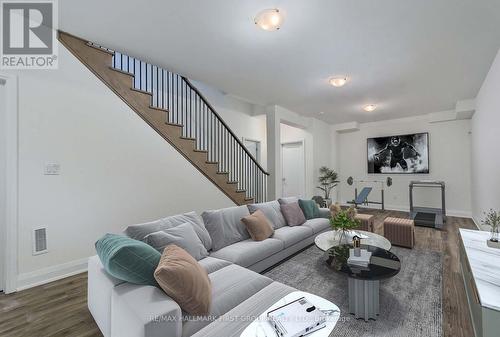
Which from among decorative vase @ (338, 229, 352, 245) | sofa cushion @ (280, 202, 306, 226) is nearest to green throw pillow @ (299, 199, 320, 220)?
sofa cushion @ (280, 202, 306, 226)

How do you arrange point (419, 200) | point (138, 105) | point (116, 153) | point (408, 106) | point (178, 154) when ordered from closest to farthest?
point (116, 153), point (138, 105), point (178, 154), point (408, 106), point (419, 200)

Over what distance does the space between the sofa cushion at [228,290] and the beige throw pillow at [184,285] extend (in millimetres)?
60

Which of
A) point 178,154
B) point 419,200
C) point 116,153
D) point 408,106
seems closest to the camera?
point 116,153

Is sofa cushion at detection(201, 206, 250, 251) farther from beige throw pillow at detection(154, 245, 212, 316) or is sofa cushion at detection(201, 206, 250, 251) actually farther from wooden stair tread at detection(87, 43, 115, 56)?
wooden stair tread at detection(87, 43, 115, 56)

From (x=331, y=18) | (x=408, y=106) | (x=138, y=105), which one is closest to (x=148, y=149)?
(x=138, y=105)

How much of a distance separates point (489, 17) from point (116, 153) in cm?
466

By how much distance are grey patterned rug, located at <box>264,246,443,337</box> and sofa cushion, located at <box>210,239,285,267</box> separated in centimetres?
31

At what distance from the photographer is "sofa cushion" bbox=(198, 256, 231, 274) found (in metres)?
2.05

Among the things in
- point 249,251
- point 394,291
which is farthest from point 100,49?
point 394,291

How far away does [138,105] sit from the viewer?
11.1 ft

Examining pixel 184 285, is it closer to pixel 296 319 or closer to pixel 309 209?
pixel 296 319

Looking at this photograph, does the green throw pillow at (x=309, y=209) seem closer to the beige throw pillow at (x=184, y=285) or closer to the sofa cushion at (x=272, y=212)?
the sofa cushion at (x=272, y=212)

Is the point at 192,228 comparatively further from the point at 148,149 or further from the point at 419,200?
the point at 419,200

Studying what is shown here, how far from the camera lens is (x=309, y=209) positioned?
409 cm
